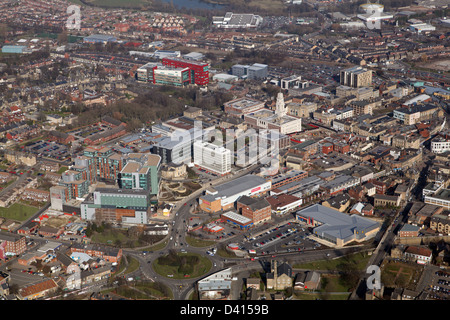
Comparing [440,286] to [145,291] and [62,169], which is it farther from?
[62,169]

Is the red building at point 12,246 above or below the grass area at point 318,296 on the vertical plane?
above

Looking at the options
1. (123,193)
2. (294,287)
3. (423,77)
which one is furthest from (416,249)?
(423,77)

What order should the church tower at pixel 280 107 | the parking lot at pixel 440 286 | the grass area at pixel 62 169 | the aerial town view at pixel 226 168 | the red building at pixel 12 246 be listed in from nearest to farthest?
1. the parking lot at pixel 440 286
2. the aerial town view at pixel 226 168
3. the red building at pixel 12 246
4. the grass area at pixel 62 169
5. the church tower at pixel 280 107

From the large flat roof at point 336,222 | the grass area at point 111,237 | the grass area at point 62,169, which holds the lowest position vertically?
the grass area at point 111,237

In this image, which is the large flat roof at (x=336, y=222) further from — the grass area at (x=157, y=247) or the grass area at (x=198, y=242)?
the grass area at (x=157, y=247)

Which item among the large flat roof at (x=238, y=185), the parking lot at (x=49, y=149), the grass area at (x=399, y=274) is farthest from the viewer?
the parking lot at (x=49, y=149)

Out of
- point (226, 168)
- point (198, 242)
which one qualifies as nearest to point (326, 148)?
point (226, 168)

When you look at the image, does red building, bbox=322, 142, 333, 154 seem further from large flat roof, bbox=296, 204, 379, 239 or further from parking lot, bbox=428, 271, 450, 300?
parking lot, bbox=428, 271, 450, 300

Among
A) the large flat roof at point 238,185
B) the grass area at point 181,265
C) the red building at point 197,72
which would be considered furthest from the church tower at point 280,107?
the grass area at point 181,265
